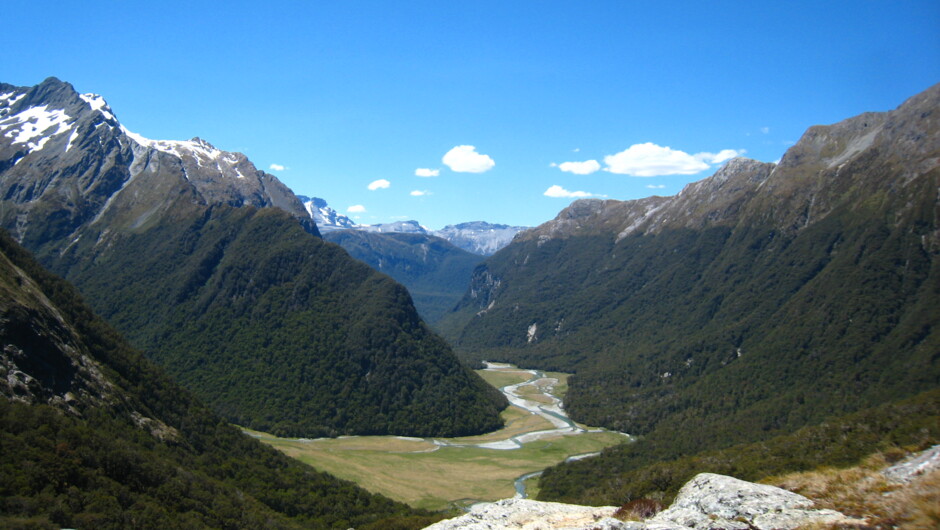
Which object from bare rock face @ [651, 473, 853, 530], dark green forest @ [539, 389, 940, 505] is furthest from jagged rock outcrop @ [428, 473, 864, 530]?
dark green forest @ [539, 389, 940, 505]

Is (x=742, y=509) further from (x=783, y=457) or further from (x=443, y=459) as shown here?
(x=443, y=459)

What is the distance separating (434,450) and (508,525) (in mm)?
156305

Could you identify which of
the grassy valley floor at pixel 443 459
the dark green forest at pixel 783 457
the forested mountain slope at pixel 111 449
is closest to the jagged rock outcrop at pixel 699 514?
the dark green forest at pixel 783 457

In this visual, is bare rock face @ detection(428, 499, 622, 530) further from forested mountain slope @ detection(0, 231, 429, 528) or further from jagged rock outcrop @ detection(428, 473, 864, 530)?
forested mountain slope @ detection(0, 231, 429, 528)

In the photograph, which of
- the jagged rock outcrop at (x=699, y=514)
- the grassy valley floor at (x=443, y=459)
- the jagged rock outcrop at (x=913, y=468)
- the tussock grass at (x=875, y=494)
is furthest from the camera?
the grassy valley floor at (x=443, y=459)

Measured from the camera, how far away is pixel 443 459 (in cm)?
16188

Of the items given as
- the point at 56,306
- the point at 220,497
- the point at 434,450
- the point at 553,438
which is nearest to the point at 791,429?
the point at 553,438

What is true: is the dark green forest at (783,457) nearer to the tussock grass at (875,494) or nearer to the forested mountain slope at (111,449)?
the forested mountain slope at (111,449)

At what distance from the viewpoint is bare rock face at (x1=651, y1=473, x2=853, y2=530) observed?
19.7m

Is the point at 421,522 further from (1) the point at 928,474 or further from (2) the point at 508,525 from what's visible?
(1) the point at 928,474

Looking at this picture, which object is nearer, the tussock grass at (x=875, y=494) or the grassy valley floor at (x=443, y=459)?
the tussock grass at (x=875, y=494)

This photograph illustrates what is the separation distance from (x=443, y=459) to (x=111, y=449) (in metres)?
107

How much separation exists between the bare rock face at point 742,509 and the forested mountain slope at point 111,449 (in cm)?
5170

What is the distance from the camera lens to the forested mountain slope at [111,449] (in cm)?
5772
